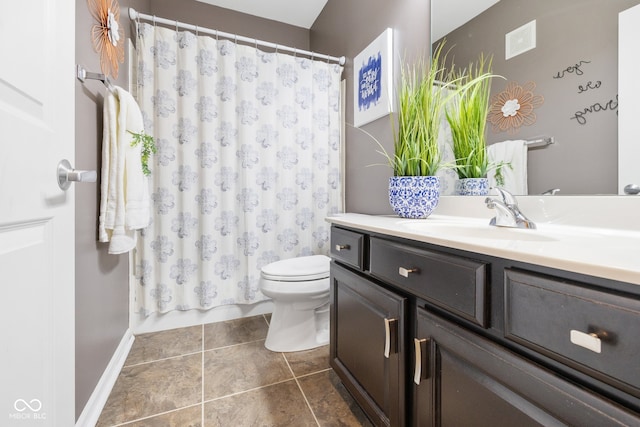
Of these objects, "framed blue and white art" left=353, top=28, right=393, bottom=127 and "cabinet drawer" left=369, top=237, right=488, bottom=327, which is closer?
"cabinet drawer" left=369, top=237, right=488, bottom=327

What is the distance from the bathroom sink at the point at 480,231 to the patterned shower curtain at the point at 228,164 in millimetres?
1221

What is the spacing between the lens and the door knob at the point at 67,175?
2.13 ft

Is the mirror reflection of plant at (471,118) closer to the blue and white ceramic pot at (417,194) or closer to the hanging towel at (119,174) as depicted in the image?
the blue and white ceramic pot at (417,194)

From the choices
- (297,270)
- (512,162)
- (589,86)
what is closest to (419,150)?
(512,162)

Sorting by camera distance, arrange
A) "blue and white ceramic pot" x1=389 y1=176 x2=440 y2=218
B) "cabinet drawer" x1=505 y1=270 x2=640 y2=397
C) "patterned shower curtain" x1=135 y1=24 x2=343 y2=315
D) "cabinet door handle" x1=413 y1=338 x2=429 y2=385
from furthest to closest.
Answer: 1. "patterned shower curtain" x1=135 y1=24 x2=343 y2=315
2. "blue and white ceramic pot" x1=389 y1=176 x2=440 y2=218
3. "cabinet door handle" x1=413 y1=338 x2=429 y2=385
4. "cabinet drawer" x1=505 y1=270 x2=640 y2=397

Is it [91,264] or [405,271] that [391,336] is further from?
[91,264]

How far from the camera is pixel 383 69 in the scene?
5.50 ft

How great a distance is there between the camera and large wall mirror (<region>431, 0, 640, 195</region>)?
2.80 feet

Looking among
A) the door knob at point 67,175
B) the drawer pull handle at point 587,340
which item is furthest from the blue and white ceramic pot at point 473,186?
the door knob at point 67,175

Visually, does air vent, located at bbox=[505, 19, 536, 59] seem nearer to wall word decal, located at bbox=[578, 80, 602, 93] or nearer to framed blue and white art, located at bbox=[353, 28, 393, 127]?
wall word decal, located at bbox=[578, 80, 602, 93]

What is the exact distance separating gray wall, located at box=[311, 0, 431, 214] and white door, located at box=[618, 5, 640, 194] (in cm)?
79

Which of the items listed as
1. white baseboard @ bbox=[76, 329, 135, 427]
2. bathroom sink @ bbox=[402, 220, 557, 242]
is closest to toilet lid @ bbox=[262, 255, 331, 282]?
bathroom sink @ bbox=[402, 220, 557, 242]

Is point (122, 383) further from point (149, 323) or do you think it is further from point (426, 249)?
point (426, 249)

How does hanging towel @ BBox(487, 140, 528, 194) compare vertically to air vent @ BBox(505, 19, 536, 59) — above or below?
below
